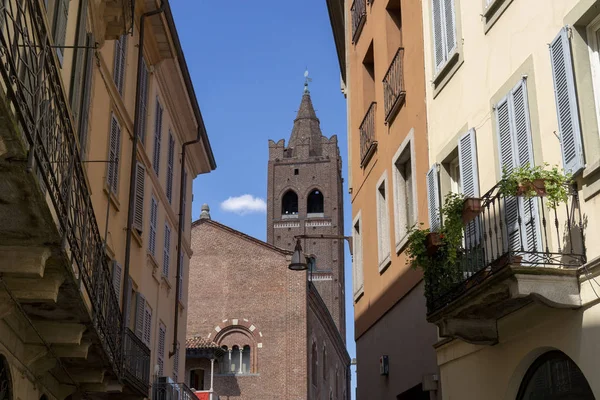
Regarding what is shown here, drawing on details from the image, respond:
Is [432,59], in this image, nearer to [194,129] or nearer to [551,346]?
[551,346]

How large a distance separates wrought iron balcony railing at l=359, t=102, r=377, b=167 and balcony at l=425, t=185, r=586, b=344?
592cm

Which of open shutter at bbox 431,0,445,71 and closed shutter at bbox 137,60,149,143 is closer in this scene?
open shutter at bbox 431,0,445,71

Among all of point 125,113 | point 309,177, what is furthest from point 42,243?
point 309,177

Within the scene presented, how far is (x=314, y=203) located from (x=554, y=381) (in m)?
73.4

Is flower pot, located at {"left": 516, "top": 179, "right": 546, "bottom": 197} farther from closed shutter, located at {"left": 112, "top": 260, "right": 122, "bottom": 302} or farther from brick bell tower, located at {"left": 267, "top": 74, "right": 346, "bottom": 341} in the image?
brick bell tower, located at {"left": 267, "top": 74, "right": 346, "bottom": 341}

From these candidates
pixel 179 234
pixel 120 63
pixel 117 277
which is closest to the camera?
pixel 117 277

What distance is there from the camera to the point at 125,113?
16.1m

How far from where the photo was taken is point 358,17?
1750 cm

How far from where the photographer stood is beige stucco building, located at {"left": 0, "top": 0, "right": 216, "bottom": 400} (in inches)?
252

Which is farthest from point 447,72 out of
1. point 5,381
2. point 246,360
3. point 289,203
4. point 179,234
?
point 289,203

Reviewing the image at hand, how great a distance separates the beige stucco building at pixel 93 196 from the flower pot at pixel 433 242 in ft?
11.9

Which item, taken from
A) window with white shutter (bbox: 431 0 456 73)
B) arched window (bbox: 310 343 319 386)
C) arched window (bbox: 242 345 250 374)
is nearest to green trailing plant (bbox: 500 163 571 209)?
window with white shutter (bbox: 431 0 456 73)

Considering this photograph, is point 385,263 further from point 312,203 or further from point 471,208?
point 312,203

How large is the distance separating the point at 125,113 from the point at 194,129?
7.10m
